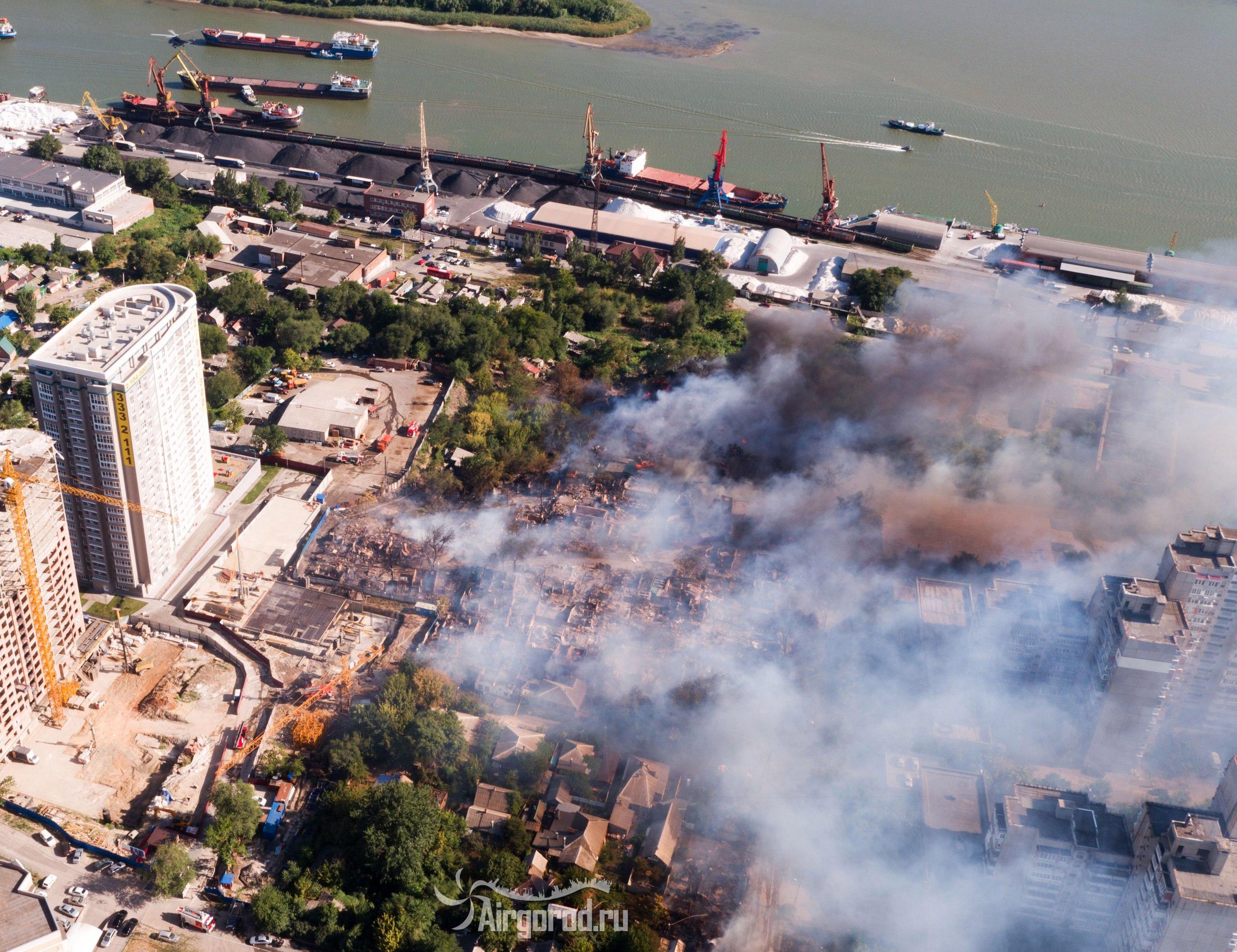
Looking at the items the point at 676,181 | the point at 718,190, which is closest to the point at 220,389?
the point at 718,190

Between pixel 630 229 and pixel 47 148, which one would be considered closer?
pixel 630 229

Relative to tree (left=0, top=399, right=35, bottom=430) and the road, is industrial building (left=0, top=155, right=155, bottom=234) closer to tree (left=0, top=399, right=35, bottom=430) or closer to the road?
tree (left=0, top=399, right=35, bottom=430)

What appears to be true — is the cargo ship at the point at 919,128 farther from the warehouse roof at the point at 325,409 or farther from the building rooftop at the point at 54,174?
the building rooftop at the point at 54,174

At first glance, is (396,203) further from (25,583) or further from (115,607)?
(25,583)

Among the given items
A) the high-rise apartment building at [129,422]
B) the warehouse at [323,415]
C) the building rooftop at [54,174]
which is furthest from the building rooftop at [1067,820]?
the building rooftop at [54,174]

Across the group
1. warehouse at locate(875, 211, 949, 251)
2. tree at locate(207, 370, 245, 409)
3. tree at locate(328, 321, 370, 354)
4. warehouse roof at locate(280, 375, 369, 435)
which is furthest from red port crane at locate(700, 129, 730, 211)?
tree at locate(207, 370, 245, 409)
